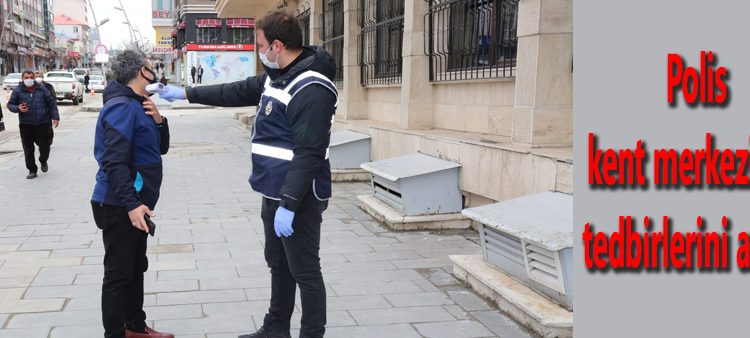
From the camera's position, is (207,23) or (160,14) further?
(160,14)

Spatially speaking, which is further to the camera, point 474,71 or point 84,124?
point 84,124

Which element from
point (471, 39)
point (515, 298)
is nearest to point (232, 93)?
point (515, 298)

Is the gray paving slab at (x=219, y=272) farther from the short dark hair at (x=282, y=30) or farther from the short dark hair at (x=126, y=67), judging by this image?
the short dark hair at (x=282, y=30)

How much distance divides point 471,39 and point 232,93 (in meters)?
4.74

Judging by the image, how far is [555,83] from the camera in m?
6.18

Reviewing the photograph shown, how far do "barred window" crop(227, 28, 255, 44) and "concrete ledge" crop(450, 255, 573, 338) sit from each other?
185 ft

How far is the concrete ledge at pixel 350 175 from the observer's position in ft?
34.7

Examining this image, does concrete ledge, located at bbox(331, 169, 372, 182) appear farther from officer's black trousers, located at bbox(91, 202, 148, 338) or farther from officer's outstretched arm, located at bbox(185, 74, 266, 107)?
officer's black trousers, located at bbox(91, 202, 148, 338)

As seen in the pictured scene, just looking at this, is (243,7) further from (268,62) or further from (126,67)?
(268,62)

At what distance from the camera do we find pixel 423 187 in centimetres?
723

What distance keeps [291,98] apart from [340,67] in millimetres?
11484

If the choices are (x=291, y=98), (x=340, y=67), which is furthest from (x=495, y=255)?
(x=340, y=67)

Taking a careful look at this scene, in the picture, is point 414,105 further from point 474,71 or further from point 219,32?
point 219,32

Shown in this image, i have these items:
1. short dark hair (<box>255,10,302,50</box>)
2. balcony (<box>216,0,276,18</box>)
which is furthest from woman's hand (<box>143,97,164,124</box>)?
balcony (<box>216,0,276,18</box>)
